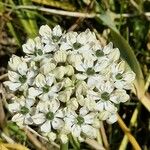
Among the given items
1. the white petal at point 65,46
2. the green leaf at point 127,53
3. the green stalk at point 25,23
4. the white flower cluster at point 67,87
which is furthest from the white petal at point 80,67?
the green stalk at point 25,23

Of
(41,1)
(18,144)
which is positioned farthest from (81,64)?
(41,1)

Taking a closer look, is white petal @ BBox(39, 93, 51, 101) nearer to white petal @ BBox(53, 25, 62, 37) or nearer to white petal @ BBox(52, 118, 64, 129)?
white petal @ BBox(52, 118, 64, 129)

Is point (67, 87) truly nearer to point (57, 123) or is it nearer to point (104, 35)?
point (57, 123)

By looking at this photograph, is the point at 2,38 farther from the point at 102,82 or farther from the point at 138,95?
the point at 102,82

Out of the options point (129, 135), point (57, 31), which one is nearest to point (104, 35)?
point (129, 135)

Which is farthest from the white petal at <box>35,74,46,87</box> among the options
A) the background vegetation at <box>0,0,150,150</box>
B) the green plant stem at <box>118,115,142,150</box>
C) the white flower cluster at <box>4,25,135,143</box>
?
the green plant stem at <box>118,115,142,150</box>

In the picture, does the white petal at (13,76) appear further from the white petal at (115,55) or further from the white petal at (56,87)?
the white petal at (115,55)

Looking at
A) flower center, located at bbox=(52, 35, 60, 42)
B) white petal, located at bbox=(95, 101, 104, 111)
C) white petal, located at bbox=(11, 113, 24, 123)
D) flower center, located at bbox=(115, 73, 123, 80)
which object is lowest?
white petal, located at bbox=(95, 101, 104, 111)
